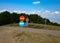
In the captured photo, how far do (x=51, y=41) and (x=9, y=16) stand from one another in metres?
27.8

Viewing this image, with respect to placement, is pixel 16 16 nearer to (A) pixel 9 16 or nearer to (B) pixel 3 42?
(A) pixel 9 16

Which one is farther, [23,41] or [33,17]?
[33,17]

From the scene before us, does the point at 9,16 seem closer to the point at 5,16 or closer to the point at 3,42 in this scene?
the point at 5,16

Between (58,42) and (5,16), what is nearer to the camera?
(58,42)

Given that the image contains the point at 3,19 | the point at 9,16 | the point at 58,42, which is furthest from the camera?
the point at 9,16

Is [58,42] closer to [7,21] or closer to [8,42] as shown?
[8,42]

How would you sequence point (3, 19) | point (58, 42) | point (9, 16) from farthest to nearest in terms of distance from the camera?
point (9, 16)
point (3, 19)
point (58, 42)

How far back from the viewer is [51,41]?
10.7 m

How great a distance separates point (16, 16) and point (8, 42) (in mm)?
25323

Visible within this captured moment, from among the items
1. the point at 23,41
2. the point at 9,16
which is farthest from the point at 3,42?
the point at 9,16

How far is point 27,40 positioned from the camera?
1109 centimetres

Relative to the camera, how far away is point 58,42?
417 inches

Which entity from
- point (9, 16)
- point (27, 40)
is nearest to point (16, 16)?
point (9, 16)

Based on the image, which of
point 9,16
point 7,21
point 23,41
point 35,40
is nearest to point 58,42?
point 35,40
